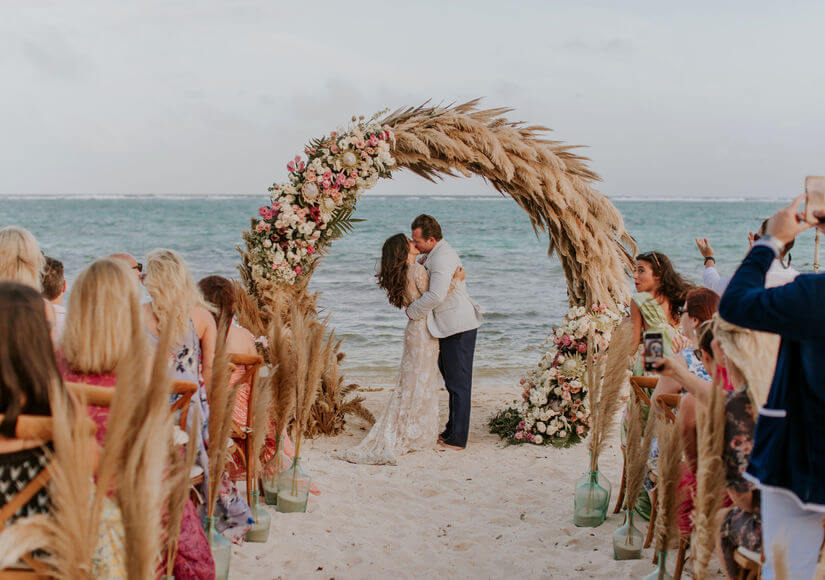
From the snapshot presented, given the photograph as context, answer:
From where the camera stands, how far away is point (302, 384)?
3.88 m

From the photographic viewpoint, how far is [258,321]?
586 centimetres

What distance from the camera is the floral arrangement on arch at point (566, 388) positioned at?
624cm

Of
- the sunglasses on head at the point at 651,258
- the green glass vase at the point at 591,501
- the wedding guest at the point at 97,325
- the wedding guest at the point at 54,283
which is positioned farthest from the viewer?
the sunglasses on head at the point at 651,258

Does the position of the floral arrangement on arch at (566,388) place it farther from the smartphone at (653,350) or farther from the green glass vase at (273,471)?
the smartphone at (653,350)

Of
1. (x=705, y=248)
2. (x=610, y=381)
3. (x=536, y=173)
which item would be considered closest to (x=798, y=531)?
(x=610, y=381)

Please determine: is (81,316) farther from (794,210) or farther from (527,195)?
(527,195)

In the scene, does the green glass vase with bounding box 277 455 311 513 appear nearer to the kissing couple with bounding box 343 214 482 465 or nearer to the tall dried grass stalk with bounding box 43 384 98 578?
the kissing couple with bounding box 343 214 482 465

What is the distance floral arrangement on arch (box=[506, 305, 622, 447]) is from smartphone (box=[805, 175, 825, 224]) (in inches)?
161

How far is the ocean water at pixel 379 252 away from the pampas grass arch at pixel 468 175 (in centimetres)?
75

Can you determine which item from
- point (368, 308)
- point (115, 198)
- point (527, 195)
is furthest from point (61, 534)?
point (115, 198)

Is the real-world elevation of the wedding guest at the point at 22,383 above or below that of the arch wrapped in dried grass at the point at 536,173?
below

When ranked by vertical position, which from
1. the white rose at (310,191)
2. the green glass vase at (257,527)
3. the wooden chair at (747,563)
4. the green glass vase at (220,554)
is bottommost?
the green glass vase at (257,527)

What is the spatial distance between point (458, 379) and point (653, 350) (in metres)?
3.93

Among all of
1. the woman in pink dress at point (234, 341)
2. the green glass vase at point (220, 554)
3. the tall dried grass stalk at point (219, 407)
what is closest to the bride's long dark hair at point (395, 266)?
the woman in pink dress at point (234, 341)
